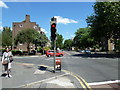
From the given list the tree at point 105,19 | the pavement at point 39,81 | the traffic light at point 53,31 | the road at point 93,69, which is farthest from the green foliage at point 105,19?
the pavement at point 39,81

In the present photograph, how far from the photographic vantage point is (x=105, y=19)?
29219 millimetres

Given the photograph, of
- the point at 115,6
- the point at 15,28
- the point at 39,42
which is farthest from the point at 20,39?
the point at 15,28

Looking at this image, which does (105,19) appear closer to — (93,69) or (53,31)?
(93,69)

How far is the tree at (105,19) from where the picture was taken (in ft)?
88.0

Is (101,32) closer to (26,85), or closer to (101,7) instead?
(101,7)

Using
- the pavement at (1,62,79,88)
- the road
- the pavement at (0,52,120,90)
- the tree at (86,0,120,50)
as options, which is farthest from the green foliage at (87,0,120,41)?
the pavement at (1,62,79,88)

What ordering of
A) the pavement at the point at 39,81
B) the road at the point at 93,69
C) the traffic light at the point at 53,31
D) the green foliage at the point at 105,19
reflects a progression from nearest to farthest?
the pavement at the point at 39,81 < the road at the point at 93,69 < the traffic light at the point at 53,31 < the green foliage at the point at 105,19

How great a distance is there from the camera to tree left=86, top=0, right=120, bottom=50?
26.8 metres

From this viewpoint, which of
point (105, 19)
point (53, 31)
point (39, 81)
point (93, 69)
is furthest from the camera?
point (105, 19)

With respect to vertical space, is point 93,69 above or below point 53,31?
Answer: below

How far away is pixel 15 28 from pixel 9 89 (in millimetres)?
61757

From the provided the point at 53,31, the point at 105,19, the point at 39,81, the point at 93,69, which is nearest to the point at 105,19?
the point at 105,19

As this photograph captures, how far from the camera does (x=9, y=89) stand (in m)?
6.52

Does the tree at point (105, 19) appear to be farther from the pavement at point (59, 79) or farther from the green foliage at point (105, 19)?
the pavement at point (59, 79)
